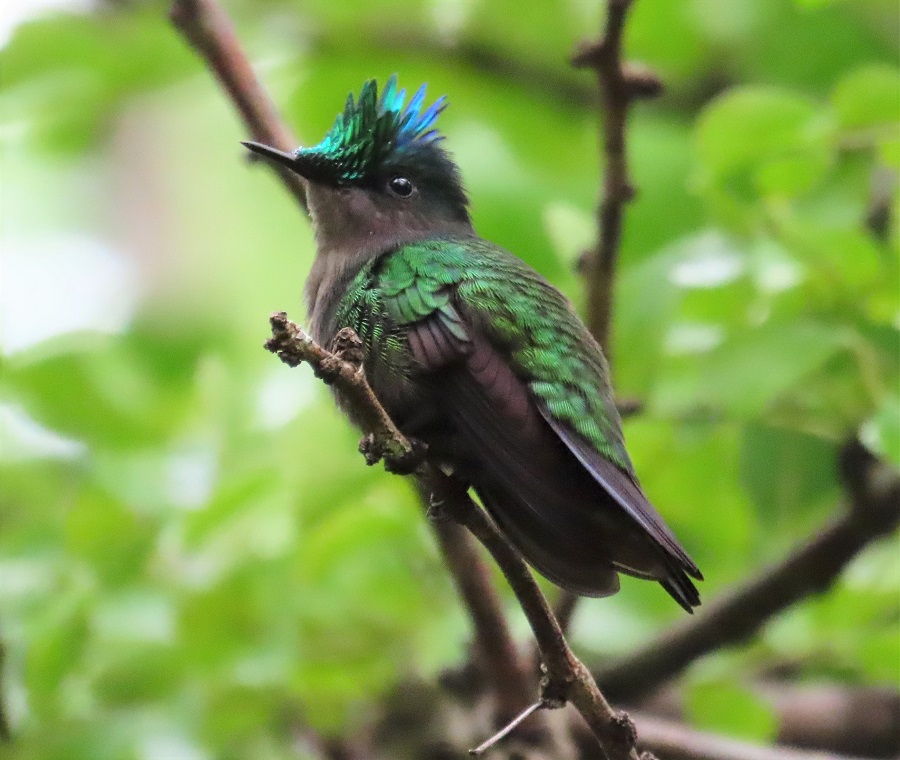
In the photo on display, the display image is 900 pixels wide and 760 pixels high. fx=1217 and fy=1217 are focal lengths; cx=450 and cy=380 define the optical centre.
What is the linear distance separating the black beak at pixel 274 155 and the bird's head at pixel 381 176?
0.13 metres

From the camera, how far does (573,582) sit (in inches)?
93.1

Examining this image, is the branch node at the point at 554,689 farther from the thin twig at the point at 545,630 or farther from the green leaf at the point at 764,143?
the green leaf at the point at 764,143

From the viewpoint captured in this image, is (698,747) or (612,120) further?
(698,747)

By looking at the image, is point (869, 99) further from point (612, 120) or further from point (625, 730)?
point (625, 730)

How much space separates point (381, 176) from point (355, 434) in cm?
72

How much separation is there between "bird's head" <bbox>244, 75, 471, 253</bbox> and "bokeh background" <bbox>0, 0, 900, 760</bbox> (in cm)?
25

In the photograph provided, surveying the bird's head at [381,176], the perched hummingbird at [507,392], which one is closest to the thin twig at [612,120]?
the perched hummingbird at [507,392]

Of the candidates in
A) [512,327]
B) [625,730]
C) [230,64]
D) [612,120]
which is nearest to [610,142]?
[612,120]

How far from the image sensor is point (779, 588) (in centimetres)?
327

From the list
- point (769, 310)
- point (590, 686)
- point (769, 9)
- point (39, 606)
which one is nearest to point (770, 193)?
point (769, 310)

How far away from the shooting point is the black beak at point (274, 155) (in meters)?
2.56

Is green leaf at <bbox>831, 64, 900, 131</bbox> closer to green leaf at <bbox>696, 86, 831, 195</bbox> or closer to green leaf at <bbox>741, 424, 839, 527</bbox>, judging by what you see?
green leaf at <bbox>696, 86, 831, 195</bbox>

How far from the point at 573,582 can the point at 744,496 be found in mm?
1138

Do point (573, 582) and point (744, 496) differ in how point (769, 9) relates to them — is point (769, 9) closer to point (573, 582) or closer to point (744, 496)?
point (744, 496)
